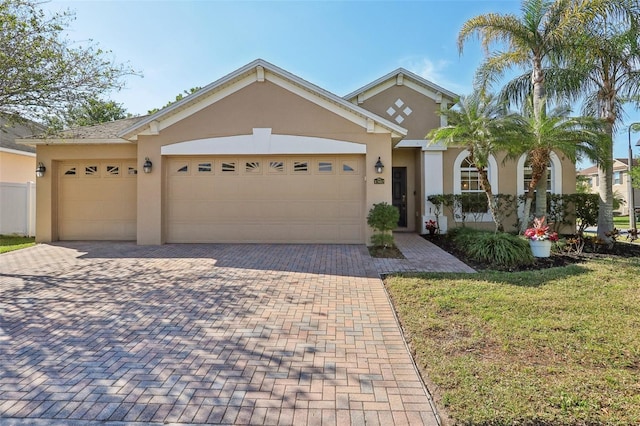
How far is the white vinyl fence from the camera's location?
505 inches

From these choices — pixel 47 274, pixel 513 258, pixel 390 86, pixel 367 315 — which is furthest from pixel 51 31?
pixel 513 258

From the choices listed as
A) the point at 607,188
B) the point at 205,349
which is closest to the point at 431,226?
the point at 607,188

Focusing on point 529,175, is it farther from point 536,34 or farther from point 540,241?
point 540,241

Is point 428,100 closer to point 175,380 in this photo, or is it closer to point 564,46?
point 564,46

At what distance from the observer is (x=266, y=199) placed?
10695mm

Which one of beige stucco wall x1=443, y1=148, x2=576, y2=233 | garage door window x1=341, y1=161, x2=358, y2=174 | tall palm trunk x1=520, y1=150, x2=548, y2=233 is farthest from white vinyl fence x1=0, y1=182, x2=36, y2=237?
tall palm trunk x1=520, y1=150, x2=548, y2=233

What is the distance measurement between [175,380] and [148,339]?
3.69 feet

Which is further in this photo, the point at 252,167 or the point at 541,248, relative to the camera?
the point at 252,167

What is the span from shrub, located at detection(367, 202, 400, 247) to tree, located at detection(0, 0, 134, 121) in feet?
25.8

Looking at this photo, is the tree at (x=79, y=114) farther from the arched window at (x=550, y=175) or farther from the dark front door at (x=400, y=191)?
the arched window at (x=550, y=175)

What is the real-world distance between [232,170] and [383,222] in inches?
198

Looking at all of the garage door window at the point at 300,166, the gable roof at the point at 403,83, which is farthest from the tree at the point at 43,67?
the gable roof at the point at 403,83

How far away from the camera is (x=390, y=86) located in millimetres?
13820

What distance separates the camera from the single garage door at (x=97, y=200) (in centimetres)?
1136
